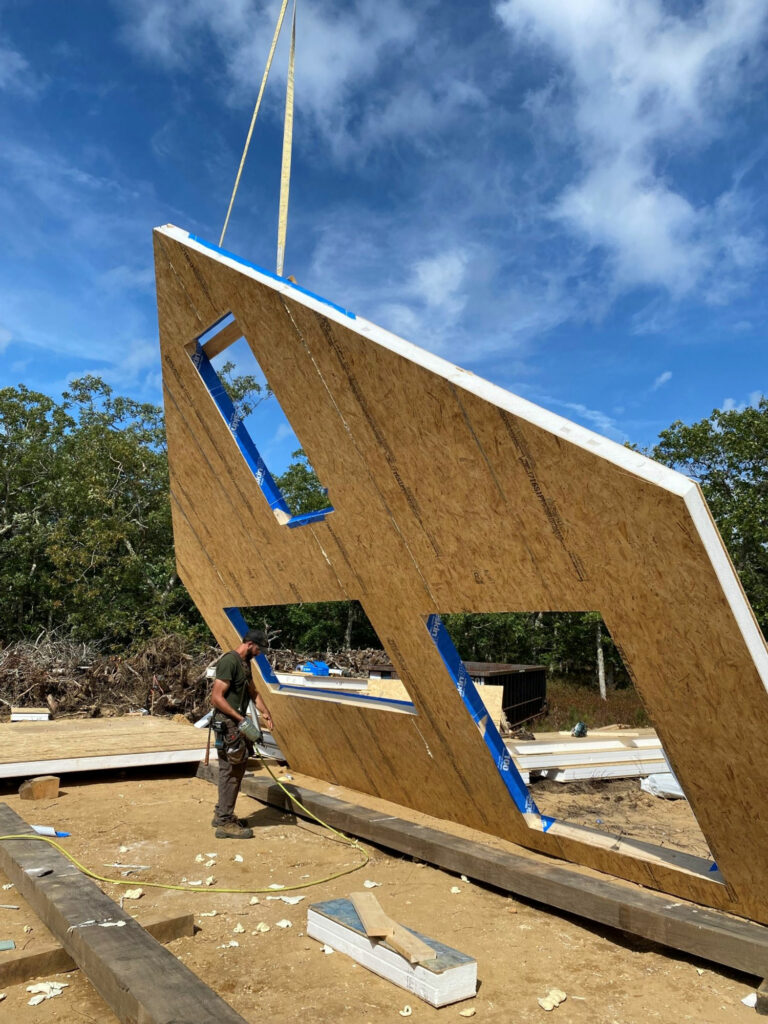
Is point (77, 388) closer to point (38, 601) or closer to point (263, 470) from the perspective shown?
point (38, 601)

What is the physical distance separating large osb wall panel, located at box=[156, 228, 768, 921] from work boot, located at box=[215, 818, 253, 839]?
1.27m

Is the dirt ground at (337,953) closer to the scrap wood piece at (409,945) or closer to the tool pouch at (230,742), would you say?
the scrap wood piece at (409,945)

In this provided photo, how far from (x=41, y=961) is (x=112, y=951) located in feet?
1.82

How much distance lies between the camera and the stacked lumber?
29.2 ft

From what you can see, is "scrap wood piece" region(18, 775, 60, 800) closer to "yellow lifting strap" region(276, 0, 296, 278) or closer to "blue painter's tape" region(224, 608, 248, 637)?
"blue painter's tape" region(224, 608, 248, 637)

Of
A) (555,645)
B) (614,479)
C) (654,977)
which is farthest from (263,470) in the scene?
(555,645)

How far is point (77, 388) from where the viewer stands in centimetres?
3066

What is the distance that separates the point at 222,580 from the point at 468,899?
4.32 m

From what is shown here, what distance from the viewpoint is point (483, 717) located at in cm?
548

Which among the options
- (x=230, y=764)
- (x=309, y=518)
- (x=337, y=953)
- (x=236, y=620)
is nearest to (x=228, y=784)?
(x=230, y=764)

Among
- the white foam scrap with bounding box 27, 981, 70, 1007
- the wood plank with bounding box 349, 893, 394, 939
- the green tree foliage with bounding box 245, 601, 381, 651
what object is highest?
the green tree foliage with bounding box 245, 601, 381, 651

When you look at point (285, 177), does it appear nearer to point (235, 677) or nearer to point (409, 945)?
point (235, 677)

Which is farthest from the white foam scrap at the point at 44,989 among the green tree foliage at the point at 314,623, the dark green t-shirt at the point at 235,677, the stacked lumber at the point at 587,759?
the green tree foliage at the point at 314,623

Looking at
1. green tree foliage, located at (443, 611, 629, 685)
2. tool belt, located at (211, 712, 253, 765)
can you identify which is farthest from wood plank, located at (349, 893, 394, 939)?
green tree foliage, located at (443, 611, 629, 685)
